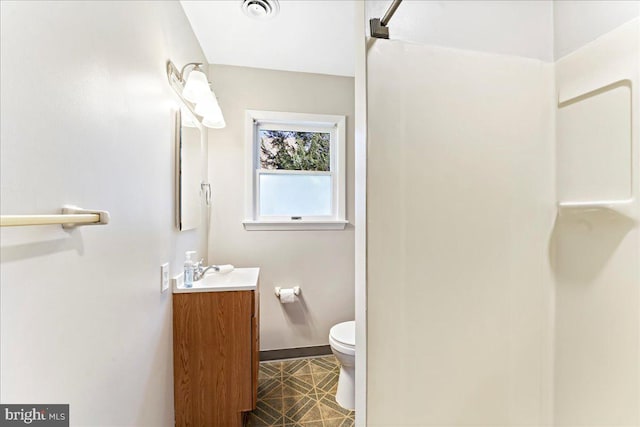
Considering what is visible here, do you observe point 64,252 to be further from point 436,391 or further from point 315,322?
point 315,322

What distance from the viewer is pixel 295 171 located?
249cm

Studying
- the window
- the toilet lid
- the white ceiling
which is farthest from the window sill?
the white ceiling

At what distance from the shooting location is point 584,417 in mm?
980

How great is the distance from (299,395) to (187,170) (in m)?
1.66

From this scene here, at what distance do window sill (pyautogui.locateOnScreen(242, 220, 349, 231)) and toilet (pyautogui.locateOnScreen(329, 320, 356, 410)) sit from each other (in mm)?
881

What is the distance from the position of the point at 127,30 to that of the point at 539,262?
180 cm

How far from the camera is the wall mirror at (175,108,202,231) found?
157cm

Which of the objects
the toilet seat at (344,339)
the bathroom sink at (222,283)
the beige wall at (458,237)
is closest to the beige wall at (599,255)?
the beige wall at (458,237)

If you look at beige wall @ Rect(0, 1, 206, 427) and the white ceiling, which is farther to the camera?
the white ceiling

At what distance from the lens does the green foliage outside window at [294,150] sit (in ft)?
8.10

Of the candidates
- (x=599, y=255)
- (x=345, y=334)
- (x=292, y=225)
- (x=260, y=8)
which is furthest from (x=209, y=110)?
(x=599, y=255)

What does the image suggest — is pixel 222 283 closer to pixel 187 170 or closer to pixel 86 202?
pixel 187 170

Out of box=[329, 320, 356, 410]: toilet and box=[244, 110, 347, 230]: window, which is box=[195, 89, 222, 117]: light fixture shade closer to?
box=[244, 110, 347, 230]: window

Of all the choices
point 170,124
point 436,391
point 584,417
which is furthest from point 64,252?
point 584,417
